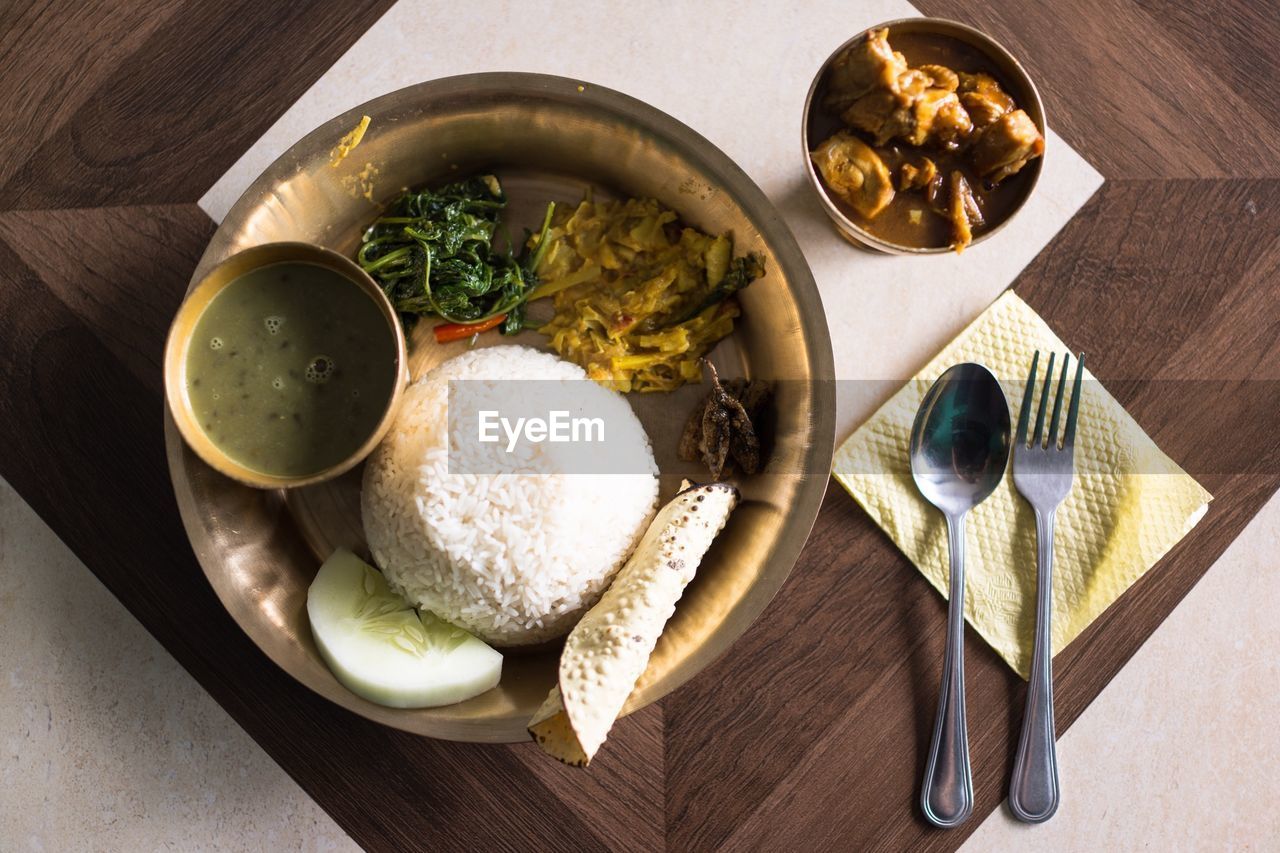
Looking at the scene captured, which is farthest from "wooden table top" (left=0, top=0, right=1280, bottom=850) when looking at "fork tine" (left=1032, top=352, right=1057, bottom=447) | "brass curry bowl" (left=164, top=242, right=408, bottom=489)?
"brass curry bowl" (left=164, top=242, right=408, bottom=489)

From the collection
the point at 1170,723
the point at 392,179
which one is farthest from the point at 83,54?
the point at 1170,723

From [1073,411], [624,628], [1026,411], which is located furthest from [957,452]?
[624,628]

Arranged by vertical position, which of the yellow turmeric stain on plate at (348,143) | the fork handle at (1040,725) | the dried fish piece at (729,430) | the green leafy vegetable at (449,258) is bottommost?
the fork handle at (1040,725)

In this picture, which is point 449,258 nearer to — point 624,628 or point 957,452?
point 624,628

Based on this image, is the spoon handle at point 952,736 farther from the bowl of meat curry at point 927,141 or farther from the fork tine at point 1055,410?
the bowl of meat curry at point 927,141

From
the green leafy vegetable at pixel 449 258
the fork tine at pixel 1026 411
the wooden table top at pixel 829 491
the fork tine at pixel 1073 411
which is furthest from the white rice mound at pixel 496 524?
the fork tine at pixel 1073 411

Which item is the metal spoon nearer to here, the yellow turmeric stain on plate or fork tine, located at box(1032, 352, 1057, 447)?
fork tine, located at box(1032, 352, 1057, 447)

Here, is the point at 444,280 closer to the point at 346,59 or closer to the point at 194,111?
the point at 346,59
